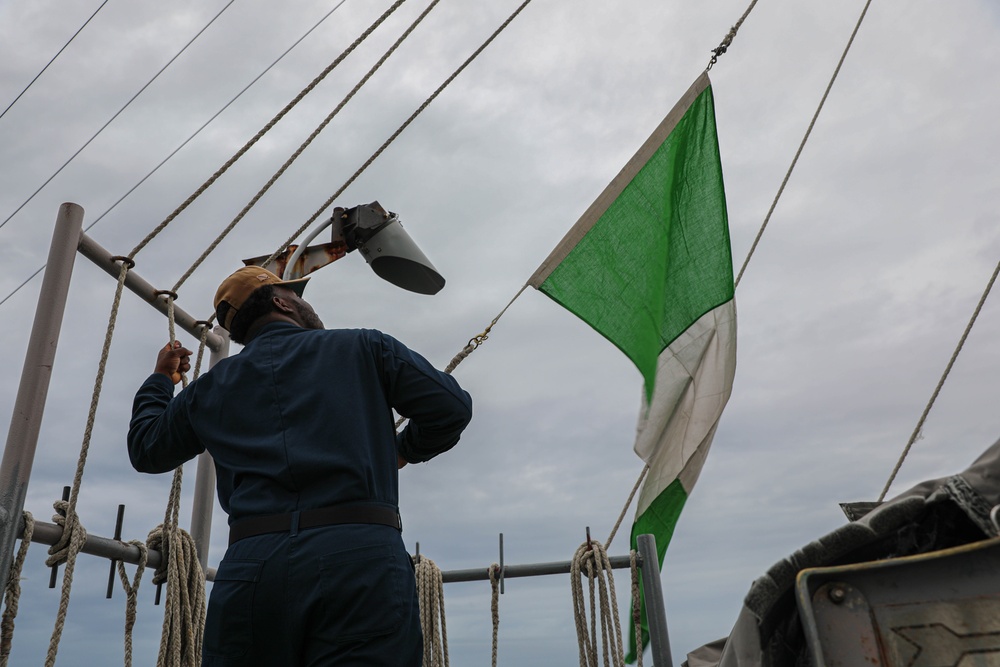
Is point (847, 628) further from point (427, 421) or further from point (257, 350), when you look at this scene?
point (257, 350)

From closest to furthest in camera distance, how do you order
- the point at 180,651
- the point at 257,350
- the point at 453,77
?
1. the point at 257,350
2. the point at 180,651
3. the point at 453,77

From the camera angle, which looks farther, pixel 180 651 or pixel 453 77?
pixel 453 77

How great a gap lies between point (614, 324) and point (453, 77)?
1.35 m

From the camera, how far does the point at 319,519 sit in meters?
2.06

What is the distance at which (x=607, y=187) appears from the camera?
4.24 metres

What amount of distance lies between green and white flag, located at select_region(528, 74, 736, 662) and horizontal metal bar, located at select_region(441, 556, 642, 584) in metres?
0.66

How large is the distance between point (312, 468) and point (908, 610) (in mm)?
1424

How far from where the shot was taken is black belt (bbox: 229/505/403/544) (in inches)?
80.9

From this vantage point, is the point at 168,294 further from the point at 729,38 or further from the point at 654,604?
the point at 729,38

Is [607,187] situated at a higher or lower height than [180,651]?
higher

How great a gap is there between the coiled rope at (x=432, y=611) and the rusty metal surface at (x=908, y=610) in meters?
2.49

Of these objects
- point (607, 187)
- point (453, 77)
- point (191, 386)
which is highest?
point (453, 77)

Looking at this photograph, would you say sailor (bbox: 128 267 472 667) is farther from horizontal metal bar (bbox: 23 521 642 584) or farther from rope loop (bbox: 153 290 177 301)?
rope loop (bbox: 153 290 177 301)

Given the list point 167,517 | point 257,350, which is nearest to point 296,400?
point 257,350
